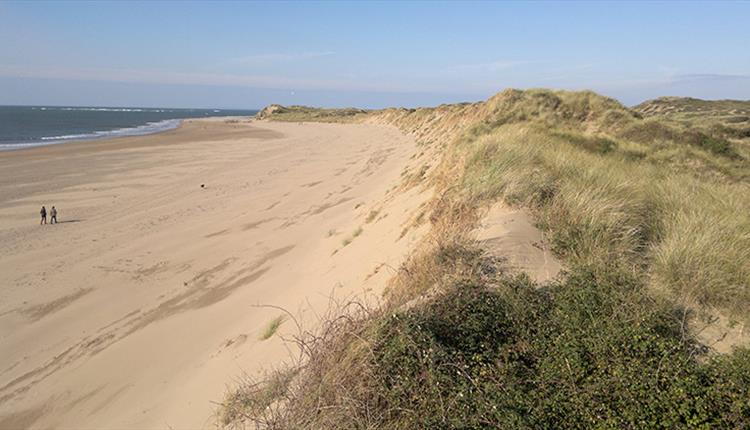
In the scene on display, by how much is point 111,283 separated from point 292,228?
17.1 ft

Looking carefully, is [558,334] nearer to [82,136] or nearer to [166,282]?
[166,282]

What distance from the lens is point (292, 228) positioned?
14.2 m

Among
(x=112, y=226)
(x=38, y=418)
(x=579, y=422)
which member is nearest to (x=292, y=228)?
(x=112, y=226)

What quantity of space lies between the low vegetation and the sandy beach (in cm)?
202

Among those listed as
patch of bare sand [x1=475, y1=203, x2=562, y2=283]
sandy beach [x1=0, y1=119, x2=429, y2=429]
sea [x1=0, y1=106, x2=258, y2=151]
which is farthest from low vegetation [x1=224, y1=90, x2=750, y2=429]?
sea [x1=0, y1=106, x2=258, y2=151]

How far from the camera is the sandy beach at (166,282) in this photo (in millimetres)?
6543

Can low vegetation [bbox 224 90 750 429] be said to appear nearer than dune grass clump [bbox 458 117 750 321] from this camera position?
Yes

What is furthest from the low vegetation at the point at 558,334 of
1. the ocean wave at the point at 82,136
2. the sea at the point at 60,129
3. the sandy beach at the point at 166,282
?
the ocean wave at the point at 82,136

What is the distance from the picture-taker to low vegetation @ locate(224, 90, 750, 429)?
305 centimetres

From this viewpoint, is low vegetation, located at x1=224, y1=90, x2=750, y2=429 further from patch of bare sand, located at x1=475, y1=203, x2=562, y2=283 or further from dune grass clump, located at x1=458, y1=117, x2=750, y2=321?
patch of bare sand, located at x1=475, y1=203, x2=562, y2=283

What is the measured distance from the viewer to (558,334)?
3.76m

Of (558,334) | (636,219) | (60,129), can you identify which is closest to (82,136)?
(60,129)

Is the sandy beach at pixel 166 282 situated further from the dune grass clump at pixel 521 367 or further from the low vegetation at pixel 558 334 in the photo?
the dune grass clump at pixel 521 367

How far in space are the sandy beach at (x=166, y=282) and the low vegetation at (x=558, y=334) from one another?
2.02 m
